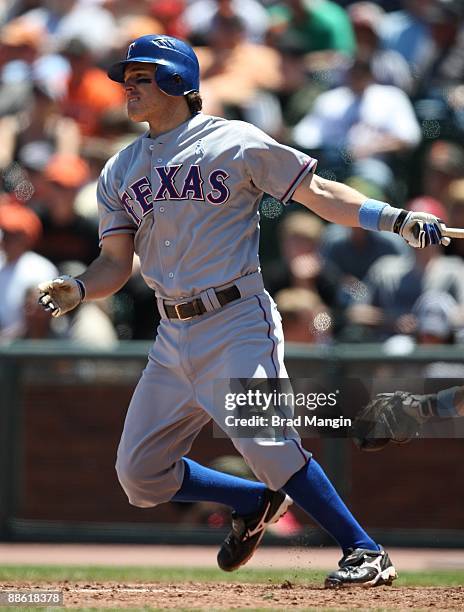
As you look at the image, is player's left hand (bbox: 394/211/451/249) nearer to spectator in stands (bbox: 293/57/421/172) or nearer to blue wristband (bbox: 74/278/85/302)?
blue wristband (bbox: 74/278/85/302)

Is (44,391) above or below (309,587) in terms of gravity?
below

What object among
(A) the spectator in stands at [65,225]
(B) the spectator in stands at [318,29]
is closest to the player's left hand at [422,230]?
(A) the spectator in stands at [65,225]

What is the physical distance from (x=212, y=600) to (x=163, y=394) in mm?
808

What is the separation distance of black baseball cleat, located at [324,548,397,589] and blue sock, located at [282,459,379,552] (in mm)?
34

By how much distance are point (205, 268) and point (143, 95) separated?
0.71 meters

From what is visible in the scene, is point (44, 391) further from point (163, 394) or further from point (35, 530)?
point (163, 394)

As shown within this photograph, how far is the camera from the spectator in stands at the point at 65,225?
29.5 ft

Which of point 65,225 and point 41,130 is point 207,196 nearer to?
point 65,225

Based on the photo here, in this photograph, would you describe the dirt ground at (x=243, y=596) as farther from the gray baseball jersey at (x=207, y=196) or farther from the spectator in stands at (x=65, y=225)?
the spectator in stands at (x=65, y=225)

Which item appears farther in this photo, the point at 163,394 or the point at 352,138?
the point at 352,138

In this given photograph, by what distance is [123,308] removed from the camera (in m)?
8.78

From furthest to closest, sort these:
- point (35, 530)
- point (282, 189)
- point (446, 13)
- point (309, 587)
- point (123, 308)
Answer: point (446, 13)
point (123, 308)
point (35, 530)
point (309, 587)
point (282, 189)

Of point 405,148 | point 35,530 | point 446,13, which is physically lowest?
point 35,530

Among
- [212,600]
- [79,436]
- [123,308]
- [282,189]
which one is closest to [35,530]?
[79,436]
